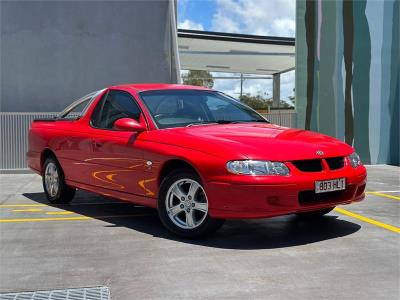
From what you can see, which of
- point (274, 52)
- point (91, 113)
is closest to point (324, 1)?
point (91, 113)

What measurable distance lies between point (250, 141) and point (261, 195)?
569 millimetres

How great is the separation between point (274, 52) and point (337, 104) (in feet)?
78.9

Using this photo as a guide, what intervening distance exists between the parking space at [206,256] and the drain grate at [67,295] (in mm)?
79

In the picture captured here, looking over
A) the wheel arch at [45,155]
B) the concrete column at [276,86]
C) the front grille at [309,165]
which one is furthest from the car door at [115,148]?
the concrete column at [276,86]

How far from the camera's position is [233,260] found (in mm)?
4383

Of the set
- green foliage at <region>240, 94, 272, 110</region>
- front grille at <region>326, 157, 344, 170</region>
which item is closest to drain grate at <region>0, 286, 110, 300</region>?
front grille at <region>326, 157, 344, 170</region>

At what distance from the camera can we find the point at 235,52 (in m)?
37.2

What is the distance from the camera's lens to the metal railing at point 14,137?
36.7 ft

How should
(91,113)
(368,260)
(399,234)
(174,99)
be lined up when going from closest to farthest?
1. (368,260)
2. (399,234)
3. (174,99)
4. (91,113)

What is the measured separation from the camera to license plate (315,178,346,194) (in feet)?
15.8

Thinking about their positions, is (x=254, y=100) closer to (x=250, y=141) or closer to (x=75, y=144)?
(x=75, y=144)

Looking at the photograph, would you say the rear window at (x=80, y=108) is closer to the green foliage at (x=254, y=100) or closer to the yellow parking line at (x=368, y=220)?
the yellow parking line at (x=368, y=220)

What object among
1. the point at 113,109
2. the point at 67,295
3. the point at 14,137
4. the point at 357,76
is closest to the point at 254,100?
the point at 357,76

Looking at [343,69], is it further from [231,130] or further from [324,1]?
[231,130]
